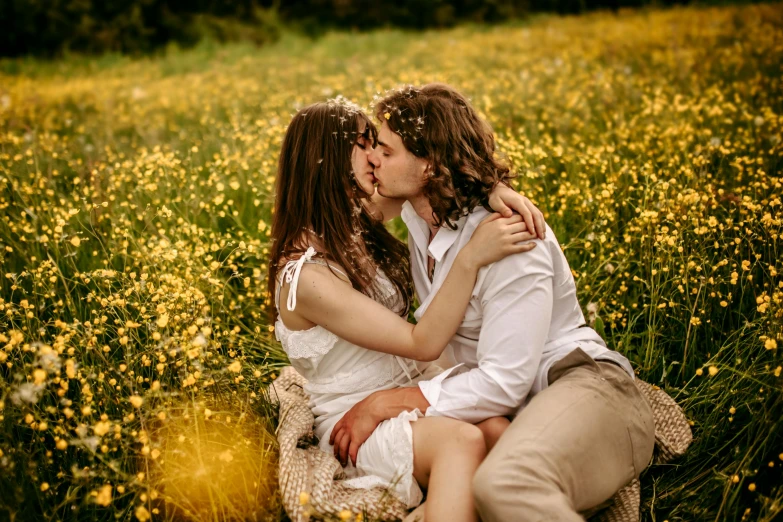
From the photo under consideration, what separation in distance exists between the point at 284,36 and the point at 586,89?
12.9 meters

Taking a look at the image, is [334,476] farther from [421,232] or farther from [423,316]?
[421,232]

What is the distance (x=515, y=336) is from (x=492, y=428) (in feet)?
1.18

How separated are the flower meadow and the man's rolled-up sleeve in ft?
2.11

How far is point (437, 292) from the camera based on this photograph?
2.54 meters

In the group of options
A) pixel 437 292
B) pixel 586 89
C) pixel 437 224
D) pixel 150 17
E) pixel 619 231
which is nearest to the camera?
pixel 437 292

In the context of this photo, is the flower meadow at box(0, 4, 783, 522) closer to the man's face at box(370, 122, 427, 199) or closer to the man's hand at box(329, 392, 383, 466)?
the man's hand at box(329, 392, 383, 466)

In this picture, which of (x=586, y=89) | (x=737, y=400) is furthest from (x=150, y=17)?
(x=737, y=400)

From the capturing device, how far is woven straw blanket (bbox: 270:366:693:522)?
89.3 inches

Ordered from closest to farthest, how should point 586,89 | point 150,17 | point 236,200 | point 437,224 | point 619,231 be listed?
point 437,224 → point 619,231 → point 236,200 → point 586,89 → point 150,17

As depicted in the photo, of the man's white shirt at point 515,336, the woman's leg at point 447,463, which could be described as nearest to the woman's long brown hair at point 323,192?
the man's white shirt at point 515,336

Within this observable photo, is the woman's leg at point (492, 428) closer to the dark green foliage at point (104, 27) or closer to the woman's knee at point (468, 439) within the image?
the woman's knee at point (468, 439)

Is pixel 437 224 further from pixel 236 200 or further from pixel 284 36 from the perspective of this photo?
pixel 284 36

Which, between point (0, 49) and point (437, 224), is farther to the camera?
point (0, 49)

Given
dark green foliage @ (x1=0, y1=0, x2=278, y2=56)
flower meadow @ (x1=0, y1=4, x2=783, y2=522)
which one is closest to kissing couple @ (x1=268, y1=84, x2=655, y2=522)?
flower meadow @ (x1=0, y1=4, x2=783, y2=522)
